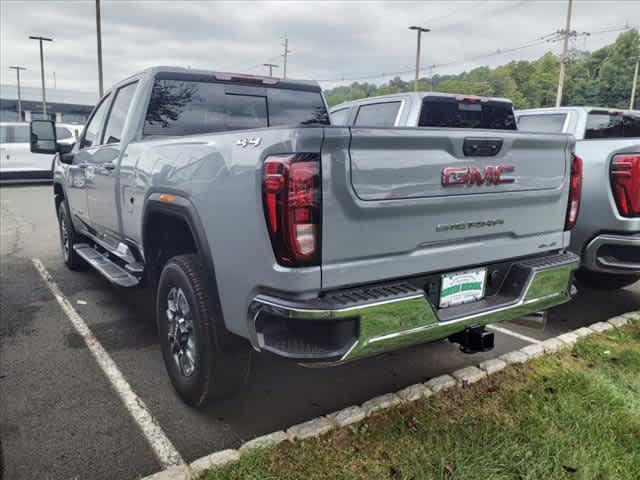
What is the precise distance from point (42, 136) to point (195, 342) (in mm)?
4168

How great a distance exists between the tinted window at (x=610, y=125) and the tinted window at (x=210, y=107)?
3749 mm

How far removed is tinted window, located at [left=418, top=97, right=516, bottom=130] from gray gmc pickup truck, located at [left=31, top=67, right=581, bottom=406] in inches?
108

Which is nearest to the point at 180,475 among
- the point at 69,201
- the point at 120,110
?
the point at 120,110

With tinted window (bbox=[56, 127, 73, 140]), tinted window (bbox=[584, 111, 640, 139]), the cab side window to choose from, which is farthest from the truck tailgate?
tinted window (bbox=[56, 127, 73, 140])

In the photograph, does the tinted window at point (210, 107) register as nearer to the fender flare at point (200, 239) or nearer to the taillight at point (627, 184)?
the fender flare at point (200, 239)

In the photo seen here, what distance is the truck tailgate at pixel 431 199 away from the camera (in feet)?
7.37

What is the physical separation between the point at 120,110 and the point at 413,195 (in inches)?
125

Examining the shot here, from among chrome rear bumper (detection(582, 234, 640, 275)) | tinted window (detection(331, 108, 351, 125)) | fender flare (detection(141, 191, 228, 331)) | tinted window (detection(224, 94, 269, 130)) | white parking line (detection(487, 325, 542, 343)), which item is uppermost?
tinted window (detection(331, 108, 351, 125))

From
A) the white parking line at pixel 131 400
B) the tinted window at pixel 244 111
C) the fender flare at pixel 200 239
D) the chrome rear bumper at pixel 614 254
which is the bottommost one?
the white parking line at pixel 131 400

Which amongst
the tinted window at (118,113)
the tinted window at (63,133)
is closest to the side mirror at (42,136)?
the tinted window at (118,113)

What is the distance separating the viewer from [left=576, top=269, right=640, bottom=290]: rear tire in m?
5.14

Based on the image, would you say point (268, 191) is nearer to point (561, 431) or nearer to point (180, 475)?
point (180, 475)

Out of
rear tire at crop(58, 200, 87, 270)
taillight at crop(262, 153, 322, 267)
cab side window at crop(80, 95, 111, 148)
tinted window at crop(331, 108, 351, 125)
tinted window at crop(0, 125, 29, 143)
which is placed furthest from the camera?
tinted window at crop(0, 125, 29, 143)

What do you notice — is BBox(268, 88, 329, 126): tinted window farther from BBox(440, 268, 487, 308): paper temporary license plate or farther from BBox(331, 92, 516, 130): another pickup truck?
BBox(440, 268, 487, 308): paper temporary license plate
